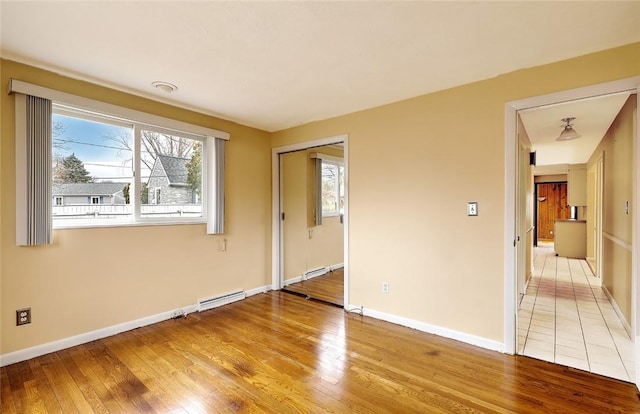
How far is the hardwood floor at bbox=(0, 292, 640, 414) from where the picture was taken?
6.06 feet

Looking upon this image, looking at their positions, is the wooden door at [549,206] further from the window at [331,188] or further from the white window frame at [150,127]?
the white window frame at [150,127]

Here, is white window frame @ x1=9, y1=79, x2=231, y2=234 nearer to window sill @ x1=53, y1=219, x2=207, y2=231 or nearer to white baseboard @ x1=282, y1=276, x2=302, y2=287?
window sill @ x1=53, y1=219, x2=207, y2=231

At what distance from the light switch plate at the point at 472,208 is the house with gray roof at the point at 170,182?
306 centimetres

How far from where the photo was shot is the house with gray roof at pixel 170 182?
3.21 m

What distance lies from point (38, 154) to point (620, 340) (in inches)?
211

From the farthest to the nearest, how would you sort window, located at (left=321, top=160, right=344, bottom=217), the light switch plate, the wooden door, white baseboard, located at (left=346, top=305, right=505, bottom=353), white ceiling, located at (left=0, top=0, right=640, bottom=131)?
1. the wooden door
2. window, located at (left=321, top=160, right=344, bottom=217)
3. the light switch plate
4. white baseboard, located at (left=346, top=305, right=505, bottom=353)
5. white ceiling, located at (left=0, top=0, right=640, bottom=131)

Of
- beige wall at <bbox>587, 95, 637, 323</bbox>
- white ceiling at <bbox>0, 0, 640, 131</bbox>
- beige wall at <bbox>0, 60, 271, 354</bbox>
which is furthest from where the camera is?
beige wall at <bbox>587, 95, 637, 323</bbox>

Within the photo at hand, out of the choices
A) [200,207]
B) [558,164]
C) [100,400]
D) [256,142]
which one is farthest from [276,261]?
[558,164]

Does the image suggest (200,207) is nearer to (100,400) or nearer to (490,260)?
(100,400)

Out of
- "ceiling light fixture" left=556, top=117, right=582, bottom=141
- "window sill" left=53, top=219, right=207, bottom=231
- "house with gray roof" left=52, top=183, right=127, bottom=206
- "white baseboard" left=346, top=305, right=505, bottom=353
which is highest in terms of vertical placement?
"ceiling light fixture" left=556, top=117, right=582, bottom=141

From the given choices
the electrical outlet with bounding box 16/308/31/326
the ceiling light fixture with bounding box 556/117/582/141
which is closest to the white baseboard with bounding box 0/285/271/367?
the electrical outlet with bounding box 16/308/31/326

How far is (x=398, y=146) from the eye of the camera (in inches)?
125

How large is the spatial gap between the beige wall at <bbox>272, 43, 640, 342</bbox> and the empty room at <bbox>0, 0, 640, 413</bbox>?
0.02 m

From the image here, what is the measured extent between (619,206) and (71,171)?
18.9 ft
